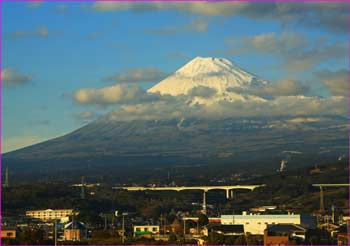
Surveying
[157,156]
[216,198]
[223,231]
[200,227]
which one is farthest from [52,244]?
[157,156]

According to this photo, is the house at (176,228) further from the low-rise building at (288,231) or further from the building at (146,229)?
the low-rise building at (288,231)

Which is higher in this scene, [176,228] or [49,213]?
[49,213]

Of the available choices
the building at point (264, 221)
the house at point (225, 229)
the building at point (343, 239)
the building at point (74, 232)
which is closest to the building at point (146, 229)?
the house at point (225, 229)

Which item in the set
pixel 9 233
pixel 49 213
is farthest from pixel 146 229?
pixel 49 213

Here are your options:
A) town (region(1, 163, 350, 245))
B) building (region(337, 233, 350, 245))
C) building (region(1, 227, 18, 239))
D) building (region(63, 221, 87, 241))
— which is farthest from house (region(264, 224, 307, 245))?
building (region(1, 227, 18, 239))

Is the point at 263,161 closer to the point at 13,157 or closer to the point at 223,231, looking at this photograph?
the point at 13,157

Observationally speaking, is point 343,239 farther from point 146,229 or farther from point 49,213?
point 49,213
